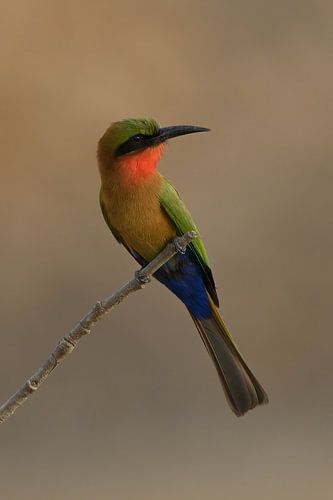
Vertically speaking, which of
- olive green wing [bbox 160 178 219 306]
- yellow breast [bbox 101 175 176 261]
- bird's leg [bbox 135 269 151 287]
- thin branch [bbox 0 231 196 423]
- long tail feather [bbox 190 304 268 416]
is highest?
olive green wing [bbox 160 178 219 306]

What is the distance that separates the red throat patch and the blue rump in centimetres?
17

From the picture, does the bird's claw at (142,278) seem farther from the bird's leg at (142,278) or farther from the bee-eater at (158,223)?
the bee-eater at (158,223)

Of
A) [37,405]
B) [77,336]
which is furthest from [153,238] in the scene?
[37,405]

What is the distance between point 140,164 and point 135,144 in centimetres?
5

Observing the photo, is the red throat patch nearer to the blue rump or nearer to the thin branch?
the blue rump

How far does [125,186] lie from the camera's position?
1924mm

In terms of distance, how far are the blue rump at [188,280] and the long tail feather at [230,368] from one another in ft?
0.07

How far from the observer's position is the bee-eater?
1.88 metres

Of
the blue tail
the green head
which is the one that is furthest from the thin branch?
the blue tail

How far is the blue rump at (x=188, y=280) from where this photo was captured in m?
2.01

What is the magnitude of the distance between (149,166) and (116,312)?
2.43 meters

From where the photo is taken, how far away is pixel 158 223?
194cm

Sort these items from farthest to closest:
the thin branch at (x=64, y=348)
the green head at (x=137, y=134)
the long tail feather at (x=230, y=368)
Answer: the long tail feather at (x=230, y=368)
the green head at (x=137, y=134)
the thin branch at (x=64, y=348)

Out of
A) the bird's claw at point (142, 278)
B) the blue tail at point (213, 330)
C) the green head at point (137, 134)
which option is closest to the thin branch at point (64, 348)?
A: the bird's claw at point (142, 278)
